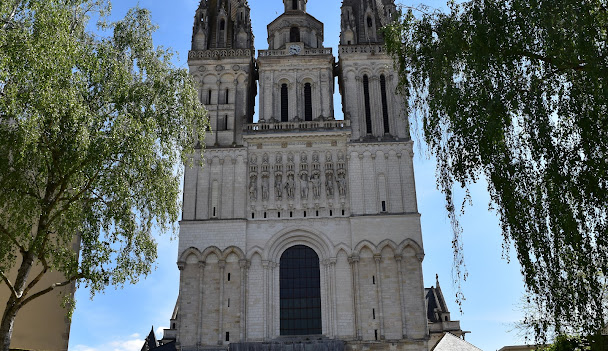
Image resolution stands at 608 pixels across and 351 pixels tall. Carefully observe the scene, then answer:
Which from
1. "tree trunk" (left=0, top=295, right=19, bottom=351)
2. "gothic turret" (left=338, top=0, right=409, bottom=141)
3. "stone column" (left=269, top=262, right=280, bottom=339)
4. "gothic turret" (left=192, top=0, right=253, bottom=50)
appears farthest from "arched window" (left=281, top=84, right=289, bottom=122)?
"tree trunk" (left=0, top=295, right=19, bottom=351)

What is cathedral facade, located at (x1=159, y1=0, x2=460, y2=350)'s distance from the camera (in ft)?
91.5

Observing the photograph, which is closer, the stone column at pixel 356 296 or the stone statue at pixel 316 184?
the stone column at pixel 356 296

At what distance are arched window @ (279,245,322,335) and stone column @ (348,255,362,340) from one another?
5.45ft

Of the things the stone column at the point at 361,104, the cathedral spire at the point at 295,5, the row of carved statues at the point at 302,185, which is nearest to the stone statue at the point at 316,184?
the row of carved statues at the point at 302,185

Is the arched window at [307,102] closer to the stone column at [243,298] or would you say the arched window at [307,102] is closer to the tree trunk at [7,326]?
the stone column at [243,298]

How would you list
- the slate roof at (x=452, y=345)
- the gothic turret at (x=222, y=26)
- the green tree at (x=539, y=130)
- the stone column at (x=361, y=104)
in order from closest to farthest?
the green tree at (x=539, y=130), the slate roof at (x=452, y=345), the stone column at (x=361, y=104), the gothic turret at (x=222, y=26)

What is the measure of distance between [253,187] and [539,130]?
2044 cm

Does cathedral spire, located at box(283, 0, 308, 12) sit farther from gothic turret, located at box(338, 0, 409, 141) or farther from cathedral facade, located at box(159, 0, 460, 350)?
cathedral facade, located at box(159, 0, 460, 350)

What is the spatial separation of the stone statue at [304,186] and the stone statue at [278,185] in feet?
3.35

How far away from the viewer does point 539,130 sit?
1163 cm

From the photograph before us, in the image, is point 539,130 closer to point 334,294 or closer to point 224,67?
point 334,294

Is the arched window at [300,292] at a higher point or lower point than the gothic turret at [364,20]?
lower

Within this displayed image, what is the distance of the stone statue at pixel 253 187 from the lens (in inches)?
1203

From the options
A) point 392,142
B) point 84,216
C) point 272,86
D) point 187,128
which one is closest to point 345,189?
point 392,142
